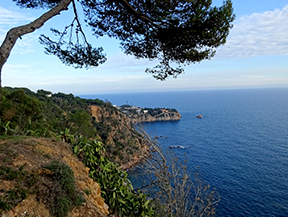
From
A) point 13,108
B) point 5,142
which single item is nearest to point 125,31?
point 5,142

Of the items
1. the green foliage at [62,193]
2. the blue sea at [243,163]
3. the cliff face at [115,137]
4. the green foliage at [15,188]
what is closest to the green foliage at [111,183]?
the green foliage at [62,193]

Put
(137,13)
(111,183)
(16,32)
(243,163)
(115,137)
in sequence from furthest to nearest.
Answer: (115,137)
(243,163)
(137,13)
(111,183)
(16,32)

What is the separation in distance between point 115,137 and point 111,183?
27.4m

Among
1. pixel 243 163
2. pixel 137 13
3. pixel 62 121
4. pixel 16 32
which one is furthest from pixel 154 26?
pixel 243 163

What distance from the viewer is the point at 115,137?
99.5ft

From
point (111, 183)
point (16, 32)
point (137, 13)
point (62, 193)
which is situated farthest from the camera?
point (137, 13)

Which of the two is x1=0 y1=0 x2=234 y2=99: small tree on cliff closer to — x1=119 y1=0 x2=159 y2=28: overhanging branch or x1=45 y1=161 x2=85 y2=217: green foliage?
x1=119 y1=0 x2=159 y2=28: overhanging branch

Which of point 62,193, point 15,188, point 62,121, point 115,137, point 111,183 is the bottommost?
point 115,137

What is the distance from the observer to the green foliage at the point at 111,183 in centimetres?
329

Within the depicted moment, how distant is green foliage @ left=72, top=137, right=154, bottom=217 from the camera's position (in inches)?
129

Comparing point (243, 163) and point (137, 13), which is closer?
point (137, 13)

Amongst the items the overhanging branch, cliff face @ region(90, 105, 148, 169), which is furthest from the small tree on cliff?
cliff face @ region(90, 105, 148, 169)

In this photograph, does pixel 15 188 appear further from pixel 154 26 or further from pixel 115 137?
pixel 115 137

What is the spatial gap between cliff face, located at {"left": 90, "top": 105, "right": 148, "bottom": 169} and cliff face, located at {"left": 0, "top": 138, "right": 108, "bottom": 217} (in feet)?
67.1
